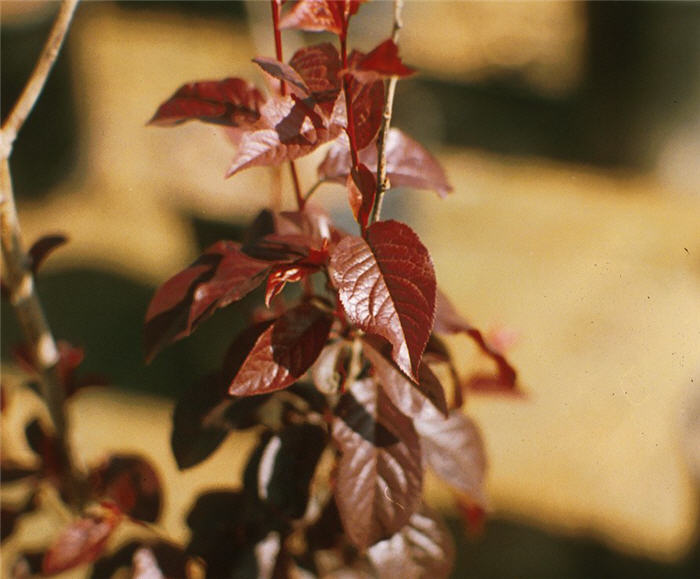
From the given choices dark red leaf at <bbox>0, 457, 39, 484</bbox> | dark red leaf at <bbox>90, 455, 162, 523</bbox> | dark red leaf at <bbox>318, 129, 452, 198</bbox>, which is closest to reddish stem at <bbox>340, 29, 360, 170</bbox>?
dark red leaf at <bbox>318, 129, 452, 198</bbox>

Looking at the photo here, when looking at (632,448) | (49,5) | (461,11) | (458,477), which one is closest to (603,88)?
(461,11)

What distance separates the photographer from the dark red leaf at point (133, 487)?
1075 mm

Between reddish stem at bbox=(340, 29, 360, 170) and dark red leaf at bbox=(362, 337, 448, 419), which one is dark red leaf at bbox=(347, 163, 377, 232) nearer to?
reddish stem at bbox=(340, 29, 360, 170)

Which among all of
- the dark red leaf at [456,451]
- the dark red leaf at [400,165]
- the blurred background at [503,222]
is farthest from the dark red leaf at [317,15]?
the blurred background at [503,222]

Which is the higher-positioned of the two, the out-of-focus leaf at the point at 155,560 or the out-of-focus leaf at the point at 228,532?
the out-of-focus leaf at the point at 228,532

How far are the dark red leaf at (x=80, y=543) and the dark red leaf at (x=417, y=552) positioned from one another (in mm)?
434

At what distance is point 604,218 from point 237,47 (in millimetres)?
2489

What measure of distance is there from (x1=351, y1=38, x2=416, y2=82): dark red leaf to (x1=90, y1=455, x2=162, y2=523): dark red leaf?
2.60 feet

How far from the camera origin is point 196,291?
2.74ft

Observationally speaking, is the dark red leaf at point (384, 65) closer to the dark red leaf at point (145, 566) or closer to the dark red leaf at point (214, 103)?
the dark red leaf at point (214, 103)

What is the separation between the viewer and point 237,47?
171 inches

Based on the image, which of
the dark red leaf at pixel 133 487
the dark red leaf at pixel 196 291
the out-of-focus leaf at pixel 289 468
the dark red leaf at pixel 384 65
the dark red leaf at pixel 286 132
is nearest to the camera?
the dark red leaf at pixel 384 65

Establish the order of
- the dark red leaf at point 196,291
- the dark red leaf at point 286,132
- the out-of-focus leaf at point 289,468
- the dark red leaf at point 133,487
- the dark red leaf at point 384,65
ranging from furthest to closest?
1. the dark red leaf at point 133,487
2. the out-of-focus leaf at point 289,468
3. the dark red leaf at point 196,291
4. the dark red leaf at point 286,132
5. the dark red leaf at point 384,65

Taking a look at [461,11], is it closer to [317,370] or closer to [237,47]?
[237,47]
